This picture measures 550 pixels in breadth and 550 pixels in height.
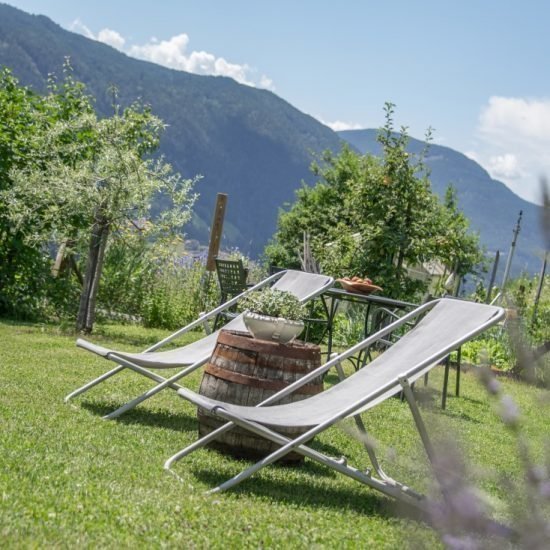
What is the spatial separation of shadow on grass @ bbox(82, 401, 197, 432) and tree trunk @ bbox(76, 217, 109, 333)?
4.38 m

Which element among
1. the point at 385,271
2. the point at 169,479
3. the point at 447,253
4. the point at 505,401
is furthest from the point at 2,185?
the point at 505,401

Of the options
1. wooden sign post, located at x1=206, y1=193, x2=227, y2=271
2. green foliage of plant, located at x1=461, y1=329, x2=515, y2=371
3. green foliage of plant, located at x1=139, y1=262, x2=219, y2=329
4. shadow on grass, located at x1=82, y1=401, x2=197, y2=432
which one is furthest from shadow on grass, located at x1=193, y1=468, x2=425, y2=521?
wooden sign post, located at x1=206, y1=193, x2=227, y2=271

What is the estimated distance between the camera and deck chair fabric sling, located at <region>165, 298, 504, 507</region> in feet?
11.7

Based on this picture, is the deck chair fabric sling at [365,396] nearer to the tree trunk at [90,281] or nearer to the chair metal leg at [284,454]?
the chair metal leg at [284,454]

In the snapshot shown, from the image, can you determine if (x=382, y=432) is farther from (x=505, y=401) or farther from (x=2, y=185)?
(x=2, y=185)

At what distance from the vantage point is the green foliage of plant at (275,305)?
15.7 ft

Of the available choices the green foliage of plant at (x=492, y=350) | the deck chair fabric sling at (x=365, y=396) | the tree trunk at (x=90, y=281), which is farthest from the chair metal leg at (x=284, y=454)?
the green foliage of plant at (x=492, y=350)

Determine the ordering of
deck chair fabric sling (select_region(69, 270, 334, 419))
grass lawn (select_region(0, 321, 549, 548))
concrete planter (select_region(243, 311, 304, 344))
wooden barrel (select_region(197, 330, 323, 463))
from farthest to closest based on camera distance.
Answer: deck chair fabric sling (select_region(69, 270, 334, 419)) < concrete planter (select_region(243, 311, 304, 344)) < wooden barrel (select_region(197, 330, 323, 463)) < grass lawn (select_region(0, 321, 549, 548))

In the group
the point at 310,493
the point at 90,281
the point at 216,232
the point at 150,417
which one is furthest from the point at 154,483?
the point at 216,232

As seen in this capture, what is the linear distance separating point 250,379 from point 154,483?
36.2 inches

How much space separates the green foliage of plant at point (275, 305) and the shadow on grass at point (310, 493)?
968 millimetres

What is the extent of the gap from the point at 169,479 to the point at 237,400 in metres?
0.77

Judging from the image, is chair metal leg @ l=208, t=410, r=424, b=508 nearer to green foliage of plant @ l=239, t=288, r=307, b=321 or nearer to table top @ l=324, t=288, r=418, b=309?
green foliage of plant @ l=239, t=288, r=307, b=321

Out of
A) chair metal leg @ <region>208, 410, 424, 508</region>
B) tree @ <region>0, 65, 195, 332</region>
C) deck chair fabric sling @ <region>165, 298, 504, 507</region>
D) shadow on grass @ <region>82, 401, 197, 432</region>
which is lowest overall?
shadow on grass @ <region>82, 401, 197, 432</region>
